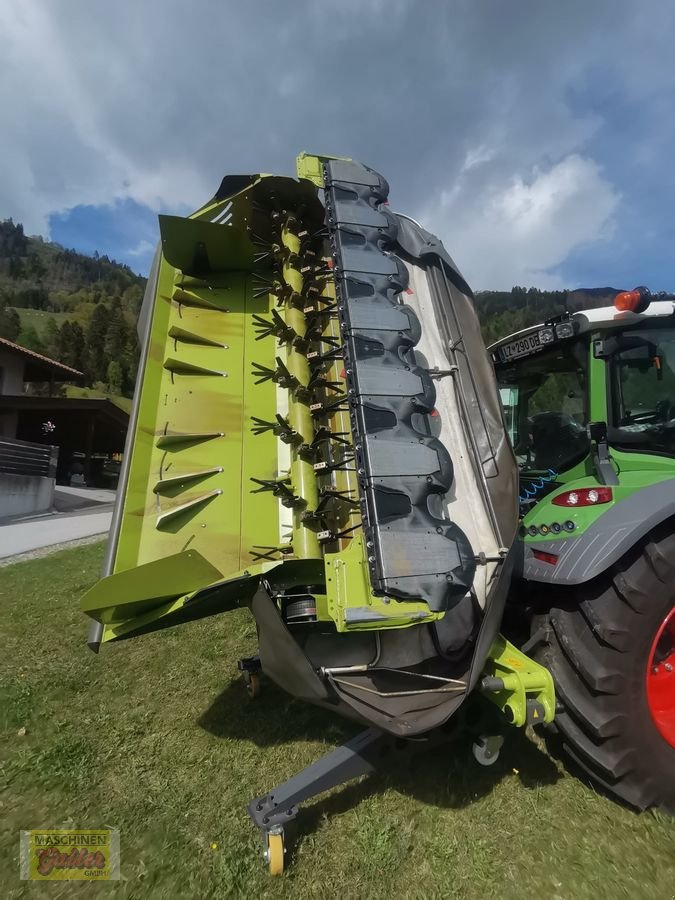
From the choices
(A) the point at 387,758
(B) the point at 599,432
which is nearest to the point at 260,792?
(A) the point at 387,758

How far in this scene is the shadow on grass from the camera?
7.08ft

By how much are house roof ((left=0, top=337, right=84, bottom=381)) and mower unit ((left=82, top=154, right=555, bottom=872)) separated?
1952 centimetres

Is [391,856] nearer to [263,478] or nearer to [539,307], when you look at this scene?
[263,478]

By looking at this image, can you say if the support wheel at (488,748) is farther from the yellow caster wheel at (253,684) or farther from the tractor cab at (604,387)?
the yellow caster wheel at (253,684)

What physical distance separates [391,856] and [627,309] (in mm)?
2530

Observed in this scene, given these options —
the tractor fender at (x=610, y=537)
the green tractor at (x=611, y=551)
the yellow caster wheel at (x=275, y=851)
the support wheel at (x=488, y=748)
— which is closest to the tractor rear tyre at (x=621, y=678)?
the green tractor at (x=611, y=551)

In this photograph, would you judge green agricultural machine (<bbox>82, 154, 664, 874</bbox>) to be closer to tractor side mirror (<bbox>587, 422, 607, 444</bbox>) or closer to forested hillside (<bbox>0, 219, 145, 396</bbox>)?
tractor side mirror (<bbox>587, 422, 607, 444</bbox>)

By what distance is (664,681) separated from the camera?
7.64ft

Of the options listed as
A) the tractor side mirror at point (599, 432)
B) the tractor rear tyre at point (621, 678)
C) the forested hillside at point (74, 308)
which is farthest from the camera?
the forested hillside at point (74, 308)

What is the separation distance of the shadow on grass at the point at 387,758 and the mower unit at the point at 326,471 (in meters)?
0.20

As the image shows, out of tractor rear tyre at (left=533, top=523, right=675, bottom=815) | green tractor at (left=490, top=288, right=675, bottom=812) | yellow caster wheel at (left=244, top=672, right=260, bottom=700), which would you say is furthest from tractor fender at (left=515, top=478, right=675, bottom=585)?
yellow caster wheel at (left=244, top=672, right=260, bottom=700)

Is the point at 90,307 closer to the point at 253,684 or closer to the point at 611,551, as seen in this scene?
the point at 253,684

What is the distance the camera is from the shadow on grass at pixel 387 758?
2.16 metres

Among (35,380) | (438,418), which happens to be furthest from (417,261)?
(35,380)
